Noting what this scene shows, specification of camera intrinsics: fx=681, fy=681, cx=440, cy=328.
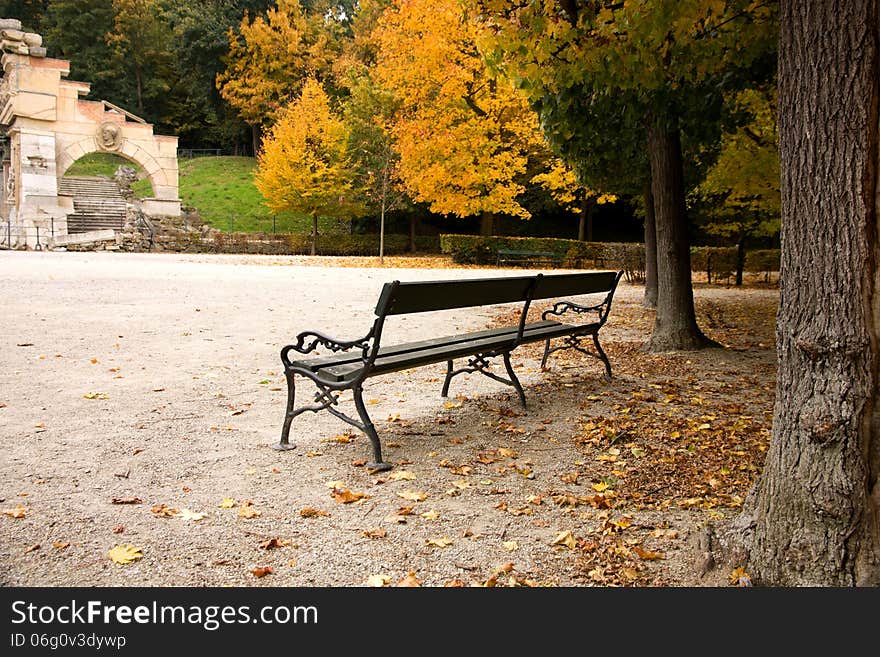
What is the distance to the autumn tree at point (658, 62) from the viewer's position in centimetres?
598

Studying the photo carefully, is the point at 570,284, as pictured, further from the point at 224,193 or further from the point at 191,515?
the point at 224,193

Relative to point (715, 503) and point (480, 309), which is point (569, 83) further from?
point (480, 309)

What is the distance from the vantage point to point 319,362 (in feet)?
14.5

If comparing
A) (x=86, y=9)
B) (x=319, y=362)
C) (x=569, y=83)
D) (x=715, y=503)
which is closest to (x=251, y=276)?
(x=569, y=83)

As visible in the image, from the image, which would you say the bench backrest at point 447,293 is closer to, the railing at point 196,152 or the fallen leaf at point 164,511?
the fallen leaf at point 164,511

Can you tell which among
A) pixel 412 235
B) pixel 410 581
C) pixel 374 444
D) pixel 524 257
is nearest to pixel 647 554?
pixel 410 581

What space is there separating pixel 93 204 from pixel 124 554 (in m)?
34.8

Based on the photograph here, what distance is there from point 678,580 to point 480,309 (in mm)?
10074

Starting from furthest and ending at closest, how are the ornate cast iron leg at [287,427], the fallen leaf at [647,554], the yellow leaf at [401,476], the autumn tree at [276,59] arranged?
the autumn tree at [276,59] → the ornate cast iron leg at [287,427] → the yellow leaf at [401,476] → the fallen leaf at [647,554]

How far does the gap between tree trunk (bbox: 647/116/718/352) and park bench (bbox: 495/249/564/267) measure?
1801cm

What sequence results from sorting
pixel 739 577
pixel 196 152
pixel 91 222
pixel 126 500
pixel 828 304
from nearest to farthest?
pixel 828 304 → pixel 739 577 → pixel 126 500 → pixel 91 222 → pixel 196 152

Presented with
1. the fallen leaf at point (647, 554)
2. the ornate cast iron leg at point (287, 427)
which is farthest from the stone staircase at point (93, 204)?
the fallen leaf at point (647, 554)

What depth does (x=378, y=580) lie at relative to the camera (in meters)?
2.77

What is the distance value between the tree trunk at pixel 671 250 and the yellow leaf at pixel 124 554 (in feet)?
21.1
